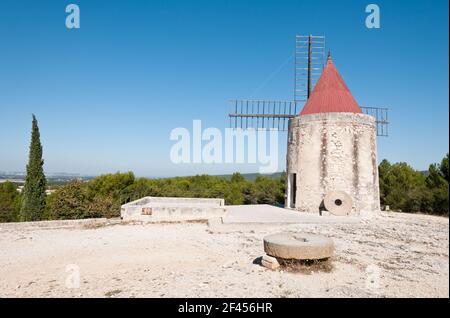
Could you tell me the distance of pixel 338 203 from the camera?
40.3 ft

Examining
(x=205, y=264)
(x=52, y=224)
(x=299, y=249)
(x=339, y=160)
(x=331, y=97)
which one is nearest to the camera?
(x=299, y=249)

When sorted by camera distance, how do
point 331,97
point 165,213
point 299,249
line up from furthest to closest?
1. point 331,97
2. point 165,213
3. point 299,249

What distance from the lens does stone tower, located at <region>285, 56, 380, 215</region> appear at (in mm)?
12484

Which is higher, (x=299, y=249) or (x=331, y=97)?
(x=331, y=97)

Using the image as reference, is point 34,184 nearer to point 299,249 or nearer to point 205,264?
point 205,264

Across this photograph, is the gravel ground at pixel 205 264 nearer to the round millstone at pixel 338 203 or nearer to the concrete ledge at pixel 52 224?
the concrete ledge at pixel 52 224

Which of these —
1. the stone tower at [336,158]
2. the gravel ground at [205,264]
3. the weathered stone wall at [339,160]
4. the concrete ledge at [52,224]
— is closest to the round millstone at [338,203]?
the stone tower at [336,158]

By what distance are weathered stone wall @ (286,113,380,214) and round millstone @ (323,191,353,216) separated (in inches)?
12.8

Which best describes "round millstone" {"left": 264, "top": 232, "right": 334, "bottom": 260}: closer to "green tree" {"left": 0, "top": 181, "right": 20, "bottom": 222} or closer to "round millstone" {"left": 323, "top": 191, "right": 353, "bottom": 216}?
"round millstone" {"left": 323, "top": 191, "right": 353, "bottom": 216}

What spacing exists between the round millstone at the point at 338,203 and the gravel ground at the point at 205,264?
1.89 meters

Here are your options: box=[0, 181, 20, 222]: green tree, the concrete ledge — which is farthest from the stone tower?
box=[0, 181, 20, 222]: green tree

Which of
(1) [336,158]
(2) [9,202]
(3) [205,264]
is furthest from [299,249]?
(2) [9,202]

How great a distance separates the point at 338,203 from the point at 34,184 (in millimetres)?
15070

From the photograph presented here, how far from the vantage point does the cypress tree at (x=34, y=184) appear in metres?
15.5
